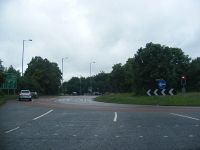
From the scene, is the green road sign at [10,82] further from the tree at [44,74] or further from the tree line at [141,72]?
the tree at [44,74]

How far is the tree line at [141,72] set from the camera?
4368 inches

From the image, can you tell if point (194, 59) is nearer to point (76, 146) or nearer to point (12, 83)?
point (12, 83)

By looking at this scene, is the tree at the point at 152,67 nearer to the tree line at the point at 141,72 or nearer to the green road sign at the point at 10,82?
the tree line at the point at 141,72

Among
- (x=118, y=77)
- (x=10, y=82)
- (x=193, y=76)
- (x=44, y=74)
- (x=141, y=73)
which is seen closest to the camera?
(x=10, y=82)

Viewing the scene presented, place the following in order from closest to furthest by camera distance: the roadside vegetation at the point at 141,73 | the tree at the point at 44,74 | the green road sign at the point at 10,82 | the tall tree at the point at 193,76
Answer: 1. the green road sign at the point at 10,82
2. the roadside vegetation at the point at 141,73
3. the tall tree at the point at 193,76
4. the tree at the point at 44,74

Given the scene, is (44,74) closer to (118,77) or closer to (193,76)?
(118,77)

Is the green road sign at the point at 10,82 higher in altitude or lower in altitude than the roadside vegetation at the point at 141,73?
lower

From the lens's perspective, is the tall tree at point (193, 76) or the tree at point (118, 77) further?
the tree at point (118, 77)

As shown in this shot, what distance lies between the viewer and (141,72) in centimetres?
11106

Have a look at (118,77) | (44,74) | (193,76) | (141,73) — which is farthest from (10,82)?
(118,77)

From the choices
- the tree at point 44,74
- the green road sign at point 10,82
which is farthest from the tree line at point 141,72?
the green road sign at point 10,82

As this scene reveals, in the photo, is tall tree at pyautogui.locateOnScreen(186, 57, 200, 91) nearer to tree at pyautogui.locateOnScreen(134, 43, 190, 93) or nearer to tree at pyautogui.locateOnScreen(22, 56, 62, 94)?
tree at pyautogui.locateOnScreen(134, 43, 190, 93)

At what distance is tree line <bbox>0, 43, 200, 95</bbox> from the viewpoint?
364 ft

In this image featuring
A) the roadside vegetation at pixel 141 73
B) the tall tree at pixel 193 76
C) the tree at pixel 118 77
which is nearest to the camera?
the roadside vegetation at pixel 141 73
